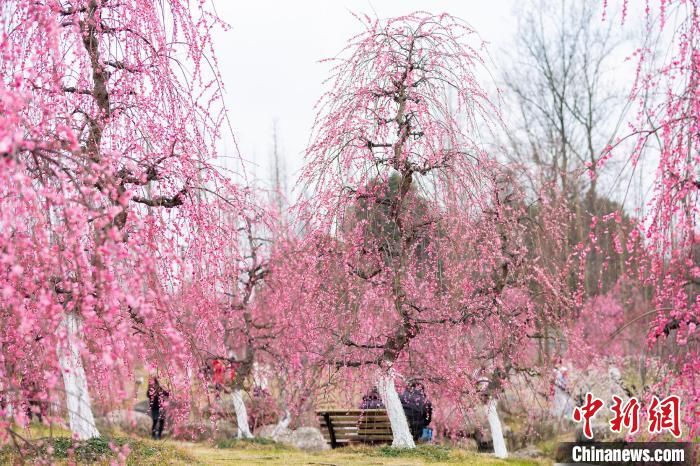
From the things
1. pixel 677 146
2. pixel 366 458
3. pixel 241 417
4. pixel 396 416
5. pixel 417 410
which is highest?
pixel 677 146

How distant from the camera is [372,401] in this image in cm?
1112

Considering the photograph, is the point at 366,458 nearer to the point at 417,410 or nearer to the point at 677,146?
the point at 417,410

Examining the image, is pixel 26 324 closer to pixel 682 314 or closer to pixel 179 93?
pixel 179 93

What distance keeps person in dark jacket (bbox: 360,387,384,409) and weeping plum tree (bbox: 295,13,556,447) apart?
1.84 metres

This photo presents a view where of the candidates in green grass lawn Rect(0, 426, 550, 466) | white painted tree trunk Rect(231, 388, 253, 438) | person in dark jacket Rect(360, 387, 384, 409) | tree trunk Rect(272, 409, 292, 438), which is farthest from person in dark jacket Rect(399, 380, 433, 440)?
white painted tree trunk Rect(231, 388, 253, 438)

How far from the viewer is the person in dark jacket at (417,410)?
37.0ft

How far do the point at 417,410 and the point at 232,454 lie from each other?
346cm

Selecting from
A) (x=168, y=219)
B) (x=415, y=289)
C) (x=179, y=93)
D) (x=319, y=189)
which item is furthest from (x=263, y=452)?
(x=179, y=93)

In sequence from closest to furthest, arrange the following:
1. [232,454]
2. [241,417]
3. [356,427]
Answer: [232,454], [356,427], [241,417]

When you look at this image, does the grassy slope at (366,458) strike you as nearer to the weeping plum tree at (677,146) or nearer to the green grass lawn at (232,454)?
the green grass lawn at (232,454)

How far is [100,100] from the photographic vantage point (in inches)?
213

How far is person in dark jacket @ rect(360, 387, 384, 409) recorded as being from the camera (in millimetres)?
10197

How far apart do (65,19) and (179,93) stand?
0.96 metres

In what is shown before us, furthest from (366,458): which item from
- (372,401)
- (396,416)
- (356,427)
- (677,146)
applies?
(677,146)
